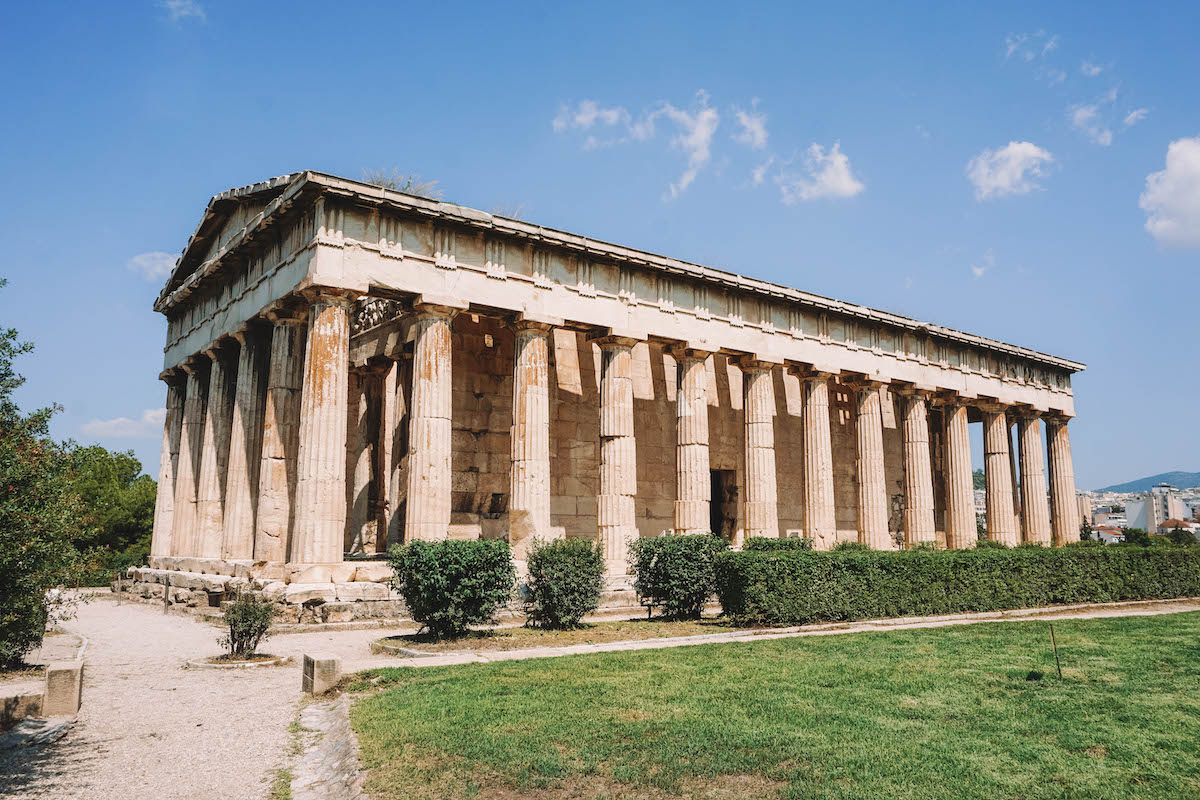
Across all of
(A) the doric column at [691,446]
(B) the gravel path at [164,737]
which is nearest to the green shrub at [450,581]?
(B) the gravel path at [164,737]

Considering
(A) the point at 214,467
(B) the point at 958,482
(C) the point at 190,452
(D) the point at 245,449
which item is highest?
(C) the point at 190,452

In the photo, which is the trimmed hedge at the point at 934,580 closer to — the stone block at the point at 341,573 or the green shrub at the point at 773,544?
the green shrub at the point at 773,544

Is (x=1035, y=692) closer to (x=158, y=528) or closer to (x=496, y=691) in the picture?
(x=496, y=691)

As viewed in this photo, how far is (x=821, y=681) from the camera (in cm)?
925

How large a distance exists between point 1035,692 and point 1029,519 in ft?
91.7

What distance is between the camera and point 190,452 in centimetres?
2517

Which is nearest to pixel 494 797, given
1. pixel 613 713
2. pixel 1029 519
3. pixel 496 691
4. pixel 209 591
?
pixel 613 713

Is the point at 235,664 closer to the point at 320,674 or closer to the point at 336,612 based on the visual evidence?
the point at 320,674

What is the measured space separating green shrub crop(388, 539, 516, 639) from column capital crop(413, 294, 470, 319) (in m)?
6.88

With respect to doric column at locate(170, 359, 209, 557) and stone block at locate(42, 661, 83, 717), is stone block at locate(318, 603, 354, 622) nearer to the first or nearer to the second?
stone block at locate(42, 661, 83, 717)

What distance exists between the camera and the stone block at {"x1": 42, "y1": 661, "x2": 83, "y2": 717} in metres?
8.79

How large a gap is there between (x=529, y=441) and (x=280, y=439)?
5.69 meters

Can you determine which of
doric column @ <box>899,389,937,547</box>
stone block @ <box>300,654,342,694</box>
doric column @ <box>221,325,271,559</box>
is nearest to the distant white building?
doric column @ <box>899,389,937,547</box>

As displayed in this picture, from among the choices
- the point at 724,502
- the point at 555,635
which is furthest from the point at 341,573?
the point at 724,502
